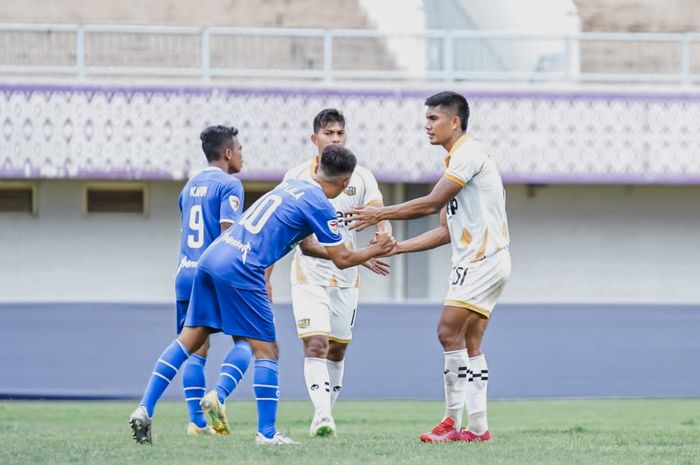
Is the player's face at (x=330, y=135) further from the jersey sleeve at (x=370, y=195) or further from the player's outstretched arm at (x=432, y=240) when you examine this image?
the player's outstretched arm at (x=432, y=240)

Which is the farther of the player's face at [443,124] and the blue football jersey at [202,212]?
the blue football jersey at [202,212]

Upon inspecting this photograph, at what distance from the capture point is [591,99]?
20125 mm

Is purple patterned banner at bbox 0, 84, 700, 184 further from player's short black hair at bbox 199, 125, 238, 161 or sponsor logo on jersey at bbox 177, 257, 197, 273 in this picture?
sponsor logo on jersey at bbox 177, 257, 197, 273

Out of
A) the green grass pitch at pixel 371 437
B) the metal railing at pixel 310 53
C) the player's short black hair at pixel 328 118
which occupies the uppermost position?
the metal railing at pixel 310 53

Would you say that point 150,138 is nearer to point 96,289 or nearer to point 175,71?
point 175,71

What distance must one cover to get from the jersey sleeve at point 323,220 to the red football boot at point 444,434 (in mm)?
1417

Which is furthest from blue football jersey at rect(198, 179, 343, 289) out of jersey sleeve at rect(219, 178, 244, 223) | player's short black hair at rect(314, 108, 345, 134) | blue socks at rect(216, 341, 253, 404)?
player's short black hair at rect(314, 108, 345, 134)

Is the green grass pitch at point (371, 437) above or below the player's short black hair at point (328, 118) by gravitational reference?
below

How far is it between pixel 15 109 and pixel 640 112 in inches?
330

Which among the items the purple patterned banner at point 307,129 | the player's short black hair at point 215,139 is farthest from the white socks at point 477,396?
the purple patterned banner at point 307,129

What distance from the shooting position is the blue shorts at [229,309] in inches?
346

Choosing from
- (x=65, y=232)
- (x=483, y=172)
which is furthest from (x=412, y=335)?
(x=483, y=172)

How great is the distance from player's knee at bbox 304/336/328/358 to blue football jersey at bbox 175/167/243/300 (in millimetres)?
912

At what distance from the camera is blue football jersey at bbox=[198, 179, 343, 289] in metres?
8.78
